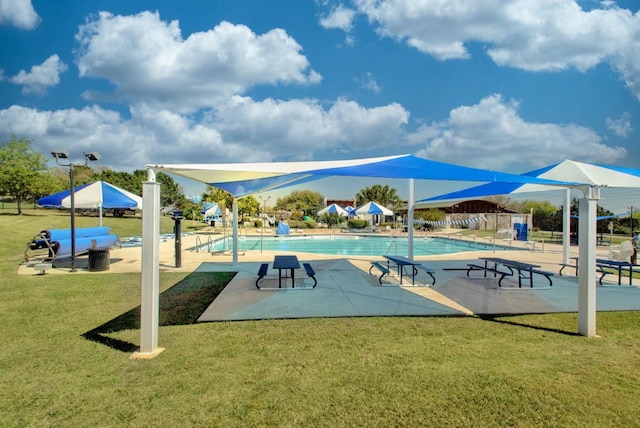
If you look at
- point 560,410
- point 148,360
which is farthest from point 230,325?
point 560,410

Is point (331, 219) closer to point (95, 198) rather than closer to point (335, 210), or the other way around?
point (335, 210)

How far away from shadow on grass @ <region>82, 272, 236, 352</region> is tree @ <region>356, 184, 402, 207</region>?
162 feet

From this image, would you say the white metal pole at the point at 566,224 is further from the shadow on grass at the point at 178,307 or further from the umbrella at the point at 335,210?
the umbrella at the point at 335,210

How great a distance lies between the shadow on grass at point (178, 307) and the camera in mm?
4386

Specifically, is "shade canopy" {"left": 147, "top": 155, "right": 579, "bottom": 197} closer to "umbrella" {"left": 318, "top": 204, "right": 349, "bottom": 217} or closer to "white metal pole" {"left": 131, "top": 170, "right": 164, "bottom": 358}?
"white metal pole" {"left": 131, "top": 170, "right": 164, "bottom": 358}

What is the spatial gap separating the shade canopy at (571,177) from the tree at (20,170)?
32.7m

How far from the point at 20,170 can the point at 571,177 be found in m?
35.4

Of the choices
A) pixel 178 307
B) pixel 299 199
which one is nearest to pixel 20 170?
pixel 178 307

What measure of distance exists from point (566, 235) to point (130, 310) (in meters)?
11.0

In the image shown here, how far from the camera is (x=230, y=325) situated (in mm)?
4848

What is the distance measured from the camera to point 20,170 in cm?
2775

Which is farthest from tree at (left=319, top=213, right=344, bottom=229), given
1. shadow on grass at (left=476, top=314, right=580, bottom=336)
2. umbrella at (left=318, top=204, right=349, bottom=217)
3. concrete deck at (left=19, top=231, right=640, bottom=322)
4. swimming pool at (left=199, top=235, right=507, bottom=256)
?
shadow on grass at (left=476, top=314, right=580, bottom=336)

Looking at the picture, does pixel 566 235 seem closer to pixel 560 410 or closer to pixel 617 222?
pixel 560 410

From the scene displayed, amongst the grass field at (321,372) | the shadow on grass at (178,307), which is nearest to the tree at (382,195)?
the shadow on grass at (178,307)
